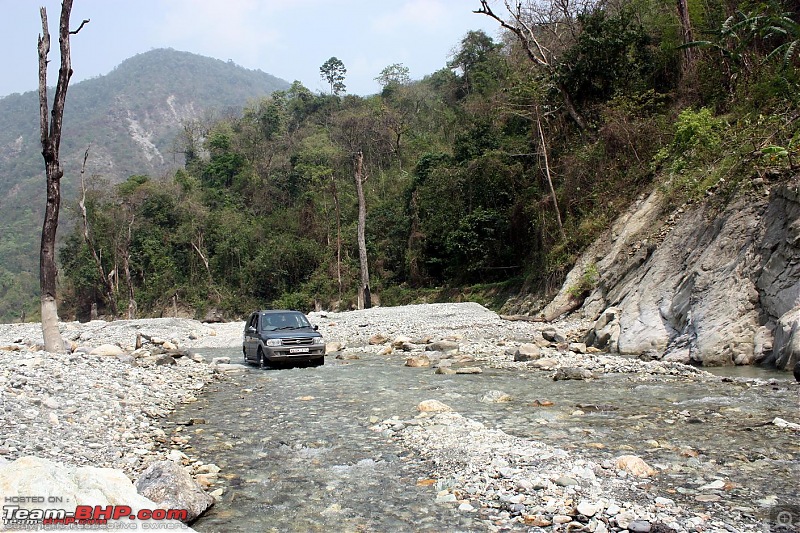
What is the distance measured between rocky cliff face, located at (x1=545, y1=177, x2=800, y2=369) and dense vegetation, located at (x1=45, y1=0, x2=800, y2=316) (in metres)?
1.21

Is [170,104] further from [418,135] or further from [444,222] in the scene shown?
[444,222]

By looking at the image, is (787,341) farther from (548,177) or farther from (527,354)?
(548,177)

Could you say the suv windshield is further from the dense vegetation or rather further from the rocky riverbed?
the dense vegetation

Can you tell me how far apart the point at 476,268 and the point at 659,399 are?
2421cm

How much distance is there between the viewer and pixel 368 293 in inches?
1449

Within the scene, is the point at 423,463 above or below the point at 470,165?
below

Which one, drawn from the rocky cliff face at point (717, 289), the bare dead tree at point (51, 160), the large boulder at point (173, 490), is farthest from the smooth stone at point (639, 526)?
the bare dead tree at point (51, 160)

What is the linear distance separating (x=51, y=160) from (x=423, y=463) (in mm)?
12975

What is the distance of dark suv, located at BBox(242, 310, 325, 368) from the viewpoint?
14812mm

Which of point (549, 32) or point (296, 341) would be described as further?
point (549, 32)

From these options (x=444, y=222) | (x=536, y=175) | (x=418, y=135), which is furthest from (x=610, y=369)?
(x=418, y=135)

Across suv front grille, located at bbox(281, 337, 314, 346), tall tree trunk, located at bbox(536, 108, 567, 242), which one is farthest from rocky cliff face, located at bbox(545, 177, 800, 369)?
suv front grille, located at bbox(281, 337, 314, 346)

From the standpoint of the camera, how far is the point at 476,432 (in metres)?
7.54

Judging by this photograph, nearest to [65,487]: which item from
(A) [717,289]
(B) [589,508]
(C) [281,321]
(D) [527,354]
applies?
(B) [589,508]
